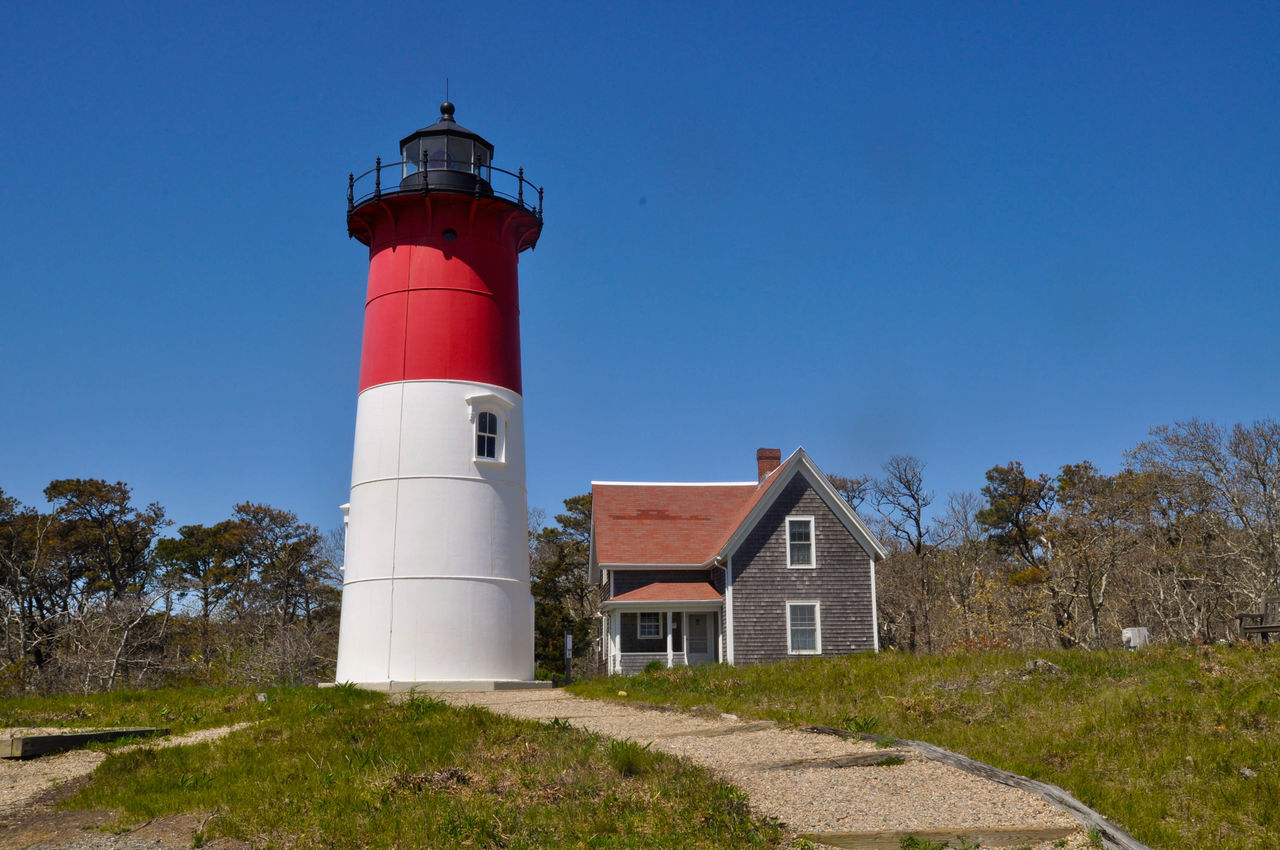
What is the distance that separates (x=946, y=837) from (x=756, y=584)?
18.4 meters

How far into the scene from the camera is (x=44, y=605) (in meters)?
38.4

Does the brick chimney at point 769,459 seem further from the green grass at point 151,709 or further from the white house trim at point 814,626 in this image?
the green grass at point 151,709

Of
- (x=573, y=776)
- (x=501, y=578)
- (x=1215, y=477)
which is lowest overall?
(x=573, y=776)

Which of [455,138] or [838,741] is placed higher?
[455,138]

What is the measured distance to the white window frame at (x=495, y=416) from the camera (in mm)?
22100

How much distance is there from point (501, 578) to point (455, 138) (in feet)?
33.3

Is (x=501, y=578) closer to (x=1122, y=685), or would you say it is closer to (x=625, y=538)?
(x=625, y=538)

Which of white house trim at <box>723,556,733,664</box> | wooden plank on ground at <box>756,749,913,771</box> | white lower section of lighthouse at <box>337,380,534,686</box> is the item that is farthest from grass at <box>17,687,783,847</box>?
white house trim at <box>723,556,733,664</box>

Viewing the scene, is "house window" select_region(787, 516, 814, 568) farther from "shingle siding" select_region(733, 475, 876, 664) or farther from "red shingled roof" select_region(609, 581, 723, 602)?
"red shingled roof" select_region(609, 581, 723, 602)

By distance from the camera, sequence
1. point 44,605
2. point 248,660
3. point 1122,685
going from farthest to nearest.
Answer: point 44,605 < point 248,660 < point 1122,685

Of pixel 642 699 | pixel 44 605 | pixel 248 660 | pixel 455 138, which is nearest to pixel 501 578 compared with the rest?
pixel 642 699

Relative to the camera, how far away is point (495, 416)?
892 inches

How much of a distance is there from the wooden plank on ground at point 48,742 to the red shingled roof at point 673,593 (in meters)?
14.0

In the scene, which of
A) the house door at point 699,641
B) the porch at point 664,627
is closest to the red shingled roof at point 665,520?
the porch at point 664,627
